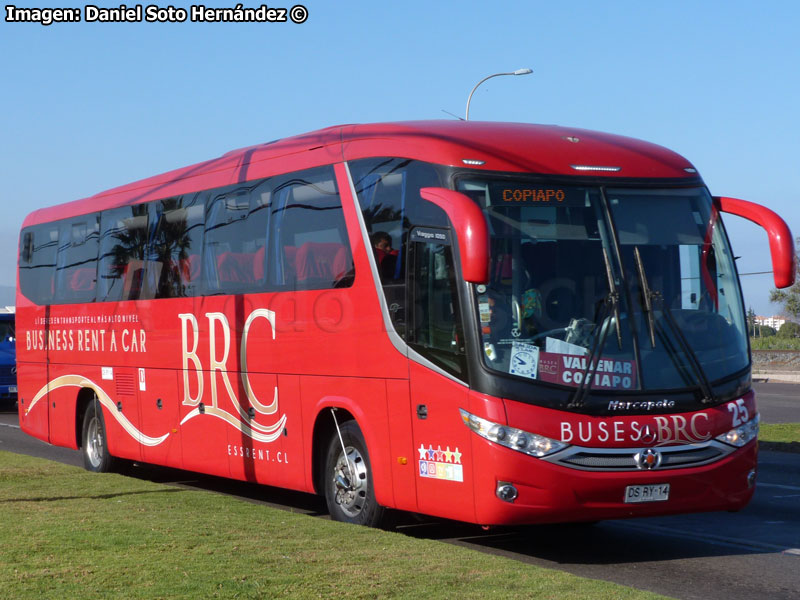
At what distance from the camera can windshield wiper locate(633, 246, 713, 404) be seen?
920cm

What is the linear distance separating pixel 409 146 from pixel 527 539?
359cm

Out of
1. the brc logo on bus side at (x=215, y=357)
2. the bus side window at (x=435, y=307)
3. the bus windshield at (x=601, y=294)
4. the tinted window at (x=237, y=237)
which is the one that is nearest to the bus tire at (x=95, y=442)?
the brc logo on bus side at (x=215, y=357)

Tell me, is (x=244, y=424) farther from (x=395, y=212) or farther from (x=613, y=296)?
(x=613, y=296)

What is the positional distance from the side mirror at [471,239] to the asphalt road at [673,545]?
2.38 m

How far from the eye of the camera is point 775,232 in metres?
9.79

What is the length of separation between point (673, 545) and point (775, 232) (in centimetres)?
279

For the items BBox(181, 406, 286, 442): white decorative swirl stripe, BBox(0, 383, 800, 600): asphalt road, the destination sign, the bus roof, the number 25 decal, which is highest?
the bus roof

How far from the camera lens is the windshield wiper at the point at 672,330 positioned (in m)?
9.20

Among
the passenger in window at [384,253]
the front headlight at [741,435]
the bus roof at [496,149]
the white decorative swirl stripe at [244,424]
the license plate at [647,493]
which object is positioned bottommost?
the license plate at [647,493]

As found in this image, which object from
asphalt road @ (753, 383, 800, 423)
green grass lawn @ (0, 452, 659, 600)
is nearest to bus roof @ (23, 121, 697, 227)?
green grass lawn @ (0, 452, 659, 600)

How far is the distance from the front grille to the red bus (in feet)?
0.05

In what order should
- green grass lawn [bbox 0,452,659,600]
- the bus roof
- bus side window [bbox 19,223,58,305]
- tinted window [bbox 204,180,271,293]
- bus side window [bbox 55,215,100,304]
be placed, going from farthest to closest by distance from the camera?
→ bus side window [bbox 19,223,58,305], bus side window [bbox 55,215,100,304], tinted window [bbox 204,180,271,293], the bus roof, green grass lawn [bbox 0,452,659,600]

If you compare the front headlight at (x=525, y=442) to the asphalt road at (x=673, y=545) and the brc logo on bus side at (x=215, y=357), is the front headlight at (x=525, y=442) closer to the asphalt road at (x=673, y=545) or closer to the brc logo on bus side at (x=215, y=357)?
the asphalt road at (x=673, y=545)

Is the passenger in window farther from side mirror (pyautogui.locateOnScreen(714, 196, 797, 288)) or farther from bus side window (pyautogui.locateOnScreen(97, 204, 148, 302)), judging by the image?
bus side window (pyautogui.locateOnScreen(97, 204, 148, 302))
